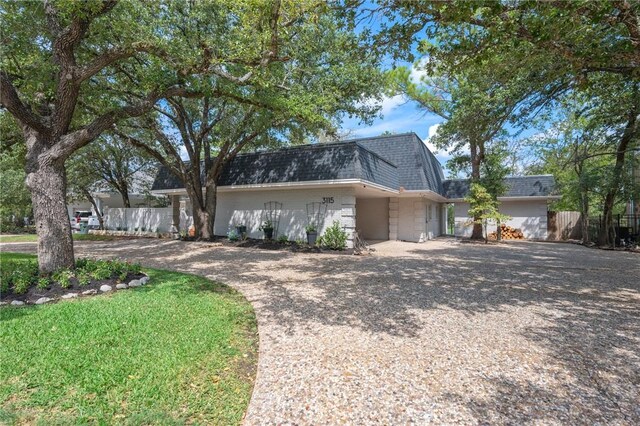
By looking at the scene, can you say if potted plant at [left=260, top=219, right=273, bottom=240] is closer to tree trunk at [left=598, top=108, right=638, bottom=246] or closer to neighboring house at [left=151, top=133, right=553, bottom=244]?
neighboring house at [left=151, top=133, right=553, bottom=244]

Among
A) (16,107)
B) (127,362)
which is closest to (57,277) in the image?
(16,107)

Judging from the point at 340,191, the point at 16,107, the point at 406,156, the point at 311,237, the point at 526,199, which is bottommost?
the point at 311,237

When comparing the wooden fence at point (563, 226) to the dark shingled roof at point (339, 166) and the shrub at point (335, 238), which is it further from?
the shrub at point (335, 238)

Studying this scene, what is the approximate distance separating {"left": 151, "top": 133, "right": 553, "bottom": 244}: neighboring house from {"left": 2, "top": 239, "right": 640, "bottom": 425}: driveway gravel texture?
17.9ft

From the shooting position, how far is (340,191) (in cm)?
1262

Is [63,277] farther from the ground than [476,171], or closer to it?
closer to it

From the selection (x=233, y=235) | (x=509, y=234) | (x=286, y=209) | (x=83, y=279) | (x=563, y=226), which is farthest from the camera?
(x=509, y=234)

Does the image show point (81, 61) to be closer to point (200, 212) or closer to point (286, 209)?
point (200, 212)

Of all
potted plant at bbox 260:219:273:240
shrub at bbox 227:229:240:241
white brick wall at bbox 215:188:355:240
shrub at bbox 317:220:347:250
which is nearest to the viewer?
shrub at bbox 317:220:347:250

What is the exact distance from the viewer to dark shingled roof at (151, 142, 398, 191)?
39.1ft

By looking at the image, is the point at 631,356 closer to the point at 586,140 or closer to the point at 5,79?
the point at 5,79

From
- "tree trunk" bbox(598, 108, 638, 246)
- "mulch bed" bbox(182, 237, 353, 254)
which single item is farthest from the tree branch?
"tree trunk" bbox(598, 108, 638, 246)

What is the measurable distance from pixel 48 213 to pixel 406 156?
13.9m

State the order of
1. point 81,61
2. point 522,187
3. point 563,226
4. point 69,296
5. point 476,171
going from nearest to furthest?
point 69,296 → point 81,61 → point 476,171 → point 563,226 → point 522,187
